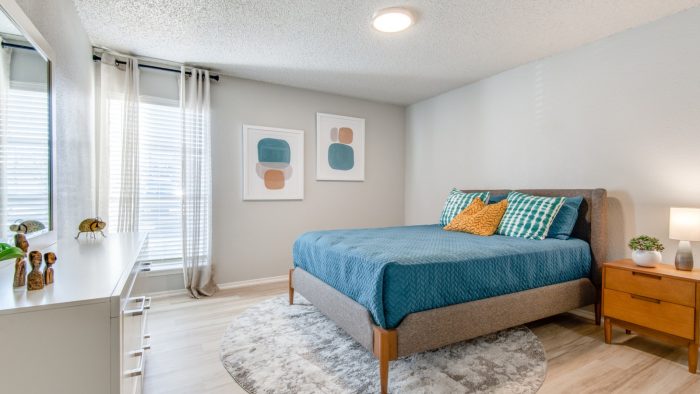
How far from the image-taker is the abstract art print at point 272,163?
3844 millimetres

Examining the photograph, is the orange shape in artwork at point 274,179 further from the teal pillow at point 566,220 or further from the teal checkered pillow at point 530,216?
the teal pillow at point 566,220

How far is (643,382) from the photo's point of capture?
6.09 feet

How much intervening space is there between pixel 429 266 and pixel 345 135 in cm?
300


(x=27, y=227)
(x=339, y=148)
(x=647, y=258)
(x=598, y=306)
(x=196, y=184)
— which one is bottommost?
(x=598, y=306)

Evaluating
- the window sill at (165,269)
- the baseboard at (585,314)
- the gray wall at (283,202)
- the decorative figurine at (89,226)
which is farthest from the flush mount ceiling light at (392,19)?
the window sill at (165,269)

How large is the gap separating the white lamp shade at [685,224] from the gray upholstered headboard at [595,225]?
1.77ft

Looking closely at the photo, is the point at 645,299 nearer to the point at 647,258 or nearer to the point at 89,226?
the point at 647,258

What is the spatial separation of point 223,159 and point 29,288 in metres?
2.97

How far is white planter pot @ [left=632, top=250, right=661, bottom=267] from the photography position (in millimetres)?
2205

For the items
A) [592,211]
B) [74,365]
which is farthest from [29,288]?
[592,211]

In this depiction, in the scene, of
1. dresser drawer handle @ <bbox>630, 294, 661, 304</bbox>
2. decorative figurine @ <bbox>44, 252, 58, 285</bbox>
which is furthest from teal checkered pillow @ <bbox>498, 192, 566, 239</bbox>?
decorative figurine @ <bbox>44, 252, 58, 285</bbox>

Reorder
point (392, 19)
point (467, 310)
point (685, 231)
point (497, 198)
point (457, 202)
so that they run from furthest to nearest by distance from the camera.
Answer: point (457, 202) < point (497, 198) < point (392, 19) < point (685, 231) < point (467, 310)

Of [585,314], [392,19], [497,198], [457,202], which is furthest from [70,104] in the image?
[585,314]

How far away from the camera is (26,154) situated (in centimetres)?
136
